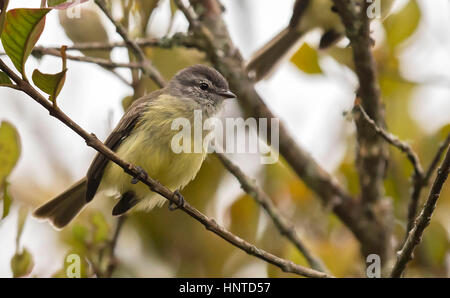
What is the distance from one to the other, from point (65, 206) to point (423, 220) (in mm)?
2176

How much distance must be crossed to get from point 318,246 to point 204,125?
3.36 ft

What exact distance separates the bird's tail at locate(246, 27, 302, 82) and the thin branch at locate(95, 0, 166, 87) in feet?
4.68

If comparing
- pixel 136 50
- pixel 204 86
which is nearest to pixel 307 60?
pixel 204 86

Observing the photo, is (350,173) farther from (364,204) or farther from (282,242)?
(282,242)

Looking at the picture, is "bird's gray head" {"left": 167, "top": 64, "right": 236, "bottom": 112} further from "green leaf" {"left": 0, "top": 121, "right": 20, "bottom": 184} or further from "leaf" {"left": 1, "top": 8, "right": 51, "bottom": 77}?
"leaf" {"left": 1, "top": 8, "right": 51, "bottom": 77}

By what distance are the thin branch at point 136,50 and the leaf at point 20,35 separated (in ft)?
4.32

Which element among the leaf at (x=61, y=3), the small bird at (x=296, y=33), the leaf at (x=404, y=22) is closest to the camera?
the leaf at (x=61, y=3)

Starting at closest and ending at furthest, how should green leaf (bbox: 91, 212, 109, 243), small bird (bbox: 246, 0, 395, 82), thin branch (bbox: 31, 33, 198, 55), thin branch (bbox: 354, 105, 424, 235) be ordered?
1. thin branch (bbox: 354, 105, 424, 235)
2. green leaf (bbox: 91, 212, 109, 243)
3. thin branch (bbox: 31, 33, 198, 55)
4. small bird (bbox: 246, 0, 395, 82)

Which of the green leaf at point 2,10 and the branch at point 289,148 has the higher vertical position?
the green leaf at point 2,10

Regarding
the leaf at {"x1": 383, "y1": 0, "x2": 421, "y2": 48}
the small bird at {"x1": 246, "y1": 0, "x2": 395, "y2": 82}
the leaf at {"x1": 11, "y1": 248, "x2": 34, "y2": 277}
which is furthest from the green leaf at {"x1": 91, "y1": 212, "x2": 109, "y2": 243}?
the leaf at {"x1": 383, "y1": 0, "x2": 421, "y2": 48}

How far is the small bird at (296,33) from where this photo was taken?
16.6 feet

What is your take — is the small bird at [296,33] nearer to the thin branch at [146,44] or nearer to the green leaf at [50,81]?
the thin branch at [146,44]

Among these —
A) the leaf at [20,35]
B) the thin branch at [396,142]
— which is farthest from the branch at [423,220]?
the leaf at [20,35]

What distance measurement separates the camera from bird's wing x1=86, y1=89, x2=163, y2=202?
3.52 meters
